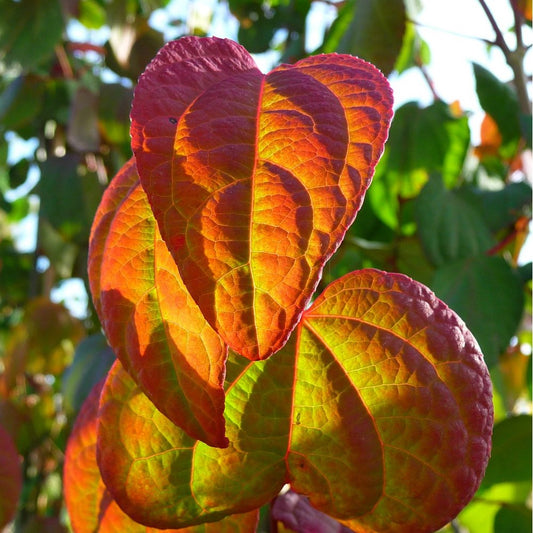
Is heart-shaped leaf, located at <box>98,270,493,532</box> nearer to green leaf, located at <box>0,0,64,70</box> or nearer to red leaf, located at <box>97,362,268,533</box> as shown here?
red leaf, located at <box>97,362,268,533</box>

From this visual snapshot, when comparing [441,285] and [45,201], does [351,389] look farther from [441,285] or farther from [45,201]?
[45,201]

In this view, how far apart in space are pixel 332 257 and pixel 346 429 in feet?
1.19

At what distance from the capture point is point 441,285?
0.56 m

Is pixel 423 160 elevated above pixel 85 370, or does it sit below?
above

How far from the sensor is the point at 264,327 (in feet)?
0.69

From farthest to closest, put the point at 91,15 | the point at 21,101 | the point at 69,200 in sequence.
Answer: the point at 91,15, the point at 21,101, the point at 69,200

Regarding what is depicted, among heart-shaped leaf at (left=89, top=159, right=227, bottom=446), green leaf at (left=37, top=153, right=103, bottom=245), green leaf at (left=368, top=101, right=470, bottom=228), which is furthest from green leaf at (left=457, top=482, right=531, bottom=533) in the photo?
green leaf at (left=37, top=153, right=103, bottom=245)

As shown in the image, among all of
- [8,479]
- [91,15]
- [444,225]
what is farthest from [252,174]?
[91,15]

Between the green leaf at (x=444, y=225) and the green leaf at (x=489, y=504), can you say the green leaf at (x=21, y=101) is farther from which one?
the green leaf at (x=489, y=504)

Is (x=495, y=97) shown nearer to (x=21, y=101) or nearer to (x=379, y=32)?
(x=379, y=32)

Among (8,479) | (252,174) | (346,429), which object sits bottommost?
(8,479)

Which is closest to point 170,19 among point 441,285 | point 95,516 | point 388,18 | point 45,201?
point 45,201

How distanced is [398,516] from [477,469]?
4cm

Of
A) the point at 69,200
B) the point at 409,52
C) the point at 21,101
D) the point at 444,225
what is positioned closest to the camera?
the point at 444,225
